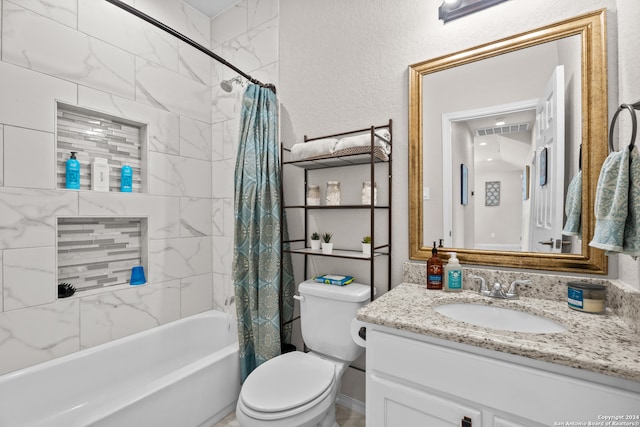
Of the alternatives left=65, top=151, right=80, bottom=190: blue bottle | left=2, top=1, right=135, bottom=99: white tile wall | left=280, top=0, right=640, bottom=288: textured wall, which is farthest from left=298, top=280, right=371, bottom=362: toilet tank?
left=2, top=1, right=135, bottom=99: white tile wall

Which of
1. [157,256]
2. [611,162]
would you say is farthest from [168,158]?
[611,162]

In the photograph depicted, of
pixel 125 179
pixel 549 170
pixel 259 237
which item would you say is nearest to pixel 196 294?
pixel 259 237

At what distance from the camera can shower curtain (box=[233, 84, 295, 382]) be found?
183 cm

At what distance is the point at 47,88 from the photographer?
1.59 m

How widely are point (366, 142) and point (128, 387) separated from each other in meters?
2.09

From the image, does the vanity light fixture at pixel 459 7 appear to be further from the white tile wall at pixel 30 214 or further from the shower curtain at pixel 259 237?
the white tile wall at pixel 30 214

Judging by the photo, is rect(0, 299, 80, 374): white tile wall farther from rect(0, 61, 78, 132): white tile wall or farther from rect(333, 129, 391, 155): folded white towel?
rect(333, 129, 391, 155): folded white towel

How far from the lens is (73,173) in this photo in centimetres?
169

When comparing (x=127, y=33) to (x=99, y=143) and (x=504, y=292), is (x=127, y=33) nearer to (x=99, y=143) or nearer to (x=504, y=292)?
(x=99, y=143)

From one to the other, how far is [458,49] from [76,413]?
9.26ft

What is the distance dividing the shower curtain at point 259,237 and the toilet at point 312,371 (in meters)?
0.26

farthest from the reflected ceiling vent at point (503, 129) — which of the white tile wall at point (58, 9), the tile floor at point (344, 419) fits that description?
the white tile wall at point (58, 9)

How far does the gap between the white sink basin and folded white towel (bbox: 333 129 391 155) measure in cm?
85

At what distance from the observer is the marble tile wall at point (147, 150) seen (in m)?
1.50
